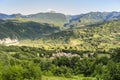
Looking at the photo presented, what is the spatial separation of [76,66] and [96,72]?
3105 centimetres

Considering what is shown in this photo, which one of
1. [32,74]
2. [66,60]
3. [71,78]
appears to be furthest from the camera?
[66,60]

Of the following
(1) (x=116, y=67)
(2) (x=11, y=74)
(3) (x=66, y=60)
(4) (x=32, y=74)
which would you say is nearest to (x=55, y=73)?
(3) (x=66, y=60)

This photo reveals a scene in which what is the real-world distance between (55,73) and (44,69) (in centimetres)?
1473

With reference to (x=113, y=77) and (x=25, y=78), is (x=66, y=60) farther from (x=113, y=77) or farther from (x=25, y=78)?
(x=113, y=77)

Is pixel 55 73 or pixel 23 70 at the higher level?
pixel 23 70

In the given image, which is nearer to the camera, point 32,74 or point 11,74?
point 11,74

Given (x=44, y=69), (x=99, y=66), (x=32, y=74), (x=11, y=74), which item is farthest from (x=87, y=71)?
(x=11, y=74)

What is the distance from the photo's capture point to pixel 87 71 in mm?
167250

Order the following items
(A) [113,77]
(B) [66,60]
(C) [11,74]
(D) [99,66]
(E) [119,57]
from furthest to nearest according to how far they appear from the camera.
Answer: (B) [66,60], (E) [119,57], (D) [99,66], (C) [11,74], (A) [113,77]

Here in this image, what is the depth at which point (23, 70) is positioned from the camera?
389ft

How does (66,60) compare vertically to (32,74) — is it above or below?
below

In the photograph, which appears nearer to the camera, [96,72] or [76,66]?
[96,72]

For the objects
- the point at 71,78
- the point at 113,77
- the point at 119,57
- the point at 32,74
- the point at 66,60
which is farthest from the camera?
the point at 66,60

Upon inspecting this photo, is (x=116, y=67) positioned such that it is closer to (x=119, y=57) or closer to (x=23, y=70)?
(x=23, y=70)
